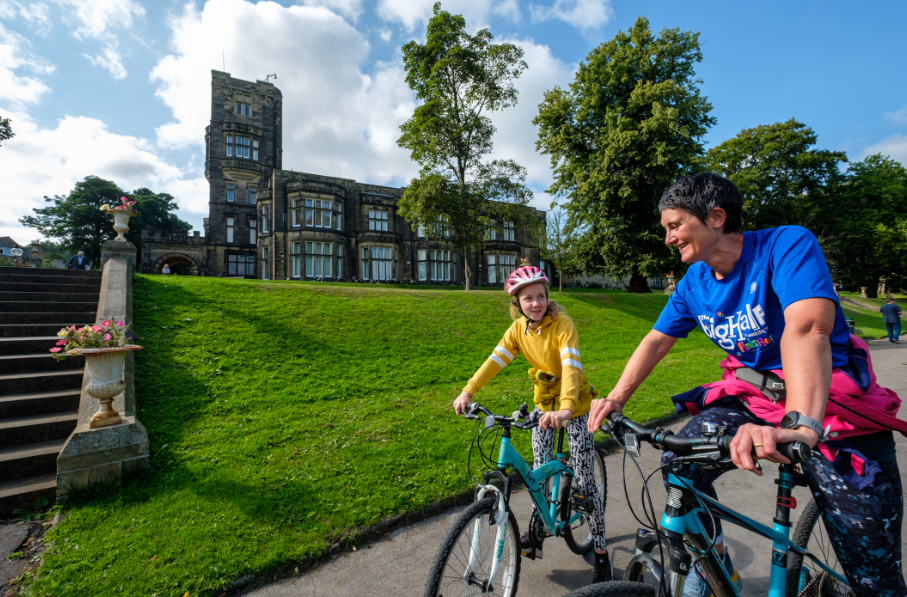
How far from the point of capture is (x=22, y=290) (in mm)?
9375

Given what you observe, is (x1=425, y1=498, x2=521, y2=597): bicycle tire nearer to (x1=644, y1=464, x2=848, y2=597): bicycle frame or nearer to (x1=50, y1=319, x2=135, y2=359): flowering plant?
(x1=644, y1=464, x2=848, y2=597): bicycle frame

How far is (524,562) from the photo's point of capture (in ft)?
10.8

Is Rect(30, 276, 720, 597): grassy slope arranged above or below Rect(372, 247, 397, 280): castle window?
below

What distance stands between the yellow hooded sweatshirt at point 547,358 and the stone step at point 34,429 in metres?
5.72

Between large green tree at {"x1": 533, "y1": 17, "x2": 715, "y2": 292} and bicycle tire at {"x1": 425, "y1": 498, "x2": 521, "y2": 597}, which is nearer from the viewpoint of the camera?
bicycle tire at {"x1": 425, "y1": 498, "x2": 521, "y2": 597}

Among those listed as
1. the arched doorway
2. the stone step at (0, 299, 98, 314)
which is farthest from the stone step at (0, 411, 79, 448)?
the arched doorway

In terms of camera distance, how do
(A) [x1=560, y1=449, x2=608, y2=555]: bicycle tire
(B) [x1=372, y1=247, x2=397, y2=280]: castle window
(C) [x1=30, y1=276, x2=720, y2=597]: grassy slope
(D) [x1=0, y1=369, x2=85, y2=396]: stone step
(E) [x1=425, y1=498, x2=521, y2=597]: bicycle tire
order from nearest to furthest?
1. (E) [x1=425, y1=498, x2=521, y2=597]: bicycle tire
2. (A) [x1=560, y1=449, x2=608, y2=555]: bicycle tire
3. (C) [x1=30, y1=276, x2=720, y2=597]: grassy slope
4. (D) [x1=0, y1=369, x2=85, y2=396]: stone step
5. (B) [x1=372, y1=247, x2=397, y2=280]: castle window

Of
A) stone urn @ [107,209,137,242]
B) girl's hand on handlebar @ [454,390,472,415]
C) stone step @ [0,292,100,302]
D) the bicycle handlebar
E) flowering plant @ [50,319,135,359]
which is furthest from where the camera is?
stone urn @ [107,209,137,242]

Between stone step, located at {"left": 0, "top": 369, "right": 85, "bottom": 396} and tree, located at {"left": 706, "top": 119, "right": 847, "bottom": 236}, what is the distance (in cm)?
4247

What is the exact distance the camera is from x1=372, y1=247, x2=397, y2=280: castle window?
111 ft

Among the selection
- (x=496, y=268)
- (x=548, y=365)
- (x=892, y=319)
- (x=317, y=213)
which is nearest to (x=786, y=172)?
(x=892, y=319)

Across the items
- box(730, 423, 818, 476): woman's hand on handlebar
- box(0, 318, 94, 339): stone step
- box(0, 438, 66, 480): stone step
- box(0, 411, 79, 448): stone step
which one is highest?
box(730, 423, 818, 476): woman's hand on handlebar

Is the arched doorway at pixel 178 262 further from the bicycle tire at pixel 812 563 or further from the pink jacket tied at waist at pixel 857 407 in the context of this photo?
the pink jacket tied at waist at pixel 857 407

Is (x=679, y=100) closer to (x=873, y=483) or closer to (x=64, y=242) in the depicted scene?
(x=873, y=483)
